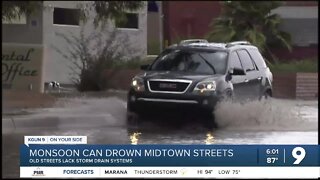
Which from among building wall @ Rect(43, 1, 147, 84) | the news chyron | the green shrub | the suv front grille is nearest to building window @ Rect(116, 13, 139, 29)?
building wall @ Rect(43, 1, 147, 84)

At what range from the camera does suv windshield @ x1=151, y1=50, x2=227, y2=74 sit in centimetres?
1350

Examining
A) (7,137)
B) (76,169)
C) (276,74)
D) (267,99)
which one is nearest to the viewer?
(76,169)

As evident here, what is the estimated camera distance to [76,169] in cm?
676

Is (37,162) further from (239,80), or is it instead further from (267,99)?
(267,99)

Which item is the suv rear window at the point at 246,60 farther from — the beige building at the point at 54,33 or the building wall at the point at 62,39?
the building wall at the point at 62,39

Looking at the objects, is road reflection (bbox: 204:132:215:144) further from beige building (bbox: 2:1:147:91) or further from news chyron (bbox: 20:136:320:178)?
beige building (bbox: 2:1:147:91)

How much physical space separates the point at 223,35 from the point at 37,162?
25832 millimetres

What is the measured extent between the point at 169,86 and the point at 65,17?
10.6 m

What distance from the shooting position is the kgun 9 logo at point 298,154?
274 inches

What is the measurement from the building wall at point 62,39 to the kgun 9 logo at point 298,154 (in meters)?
10.1

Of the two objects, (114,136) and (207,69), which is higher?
(207,69)

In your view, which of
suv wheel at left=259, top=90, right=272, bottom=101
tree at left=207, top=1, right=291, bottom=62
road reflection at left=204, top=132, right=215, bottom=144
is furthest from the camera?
tree at left=207, top=1, right=291, bottom=62

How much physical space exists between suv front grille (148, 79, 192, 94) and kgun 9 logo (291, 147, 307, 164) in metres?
5.94

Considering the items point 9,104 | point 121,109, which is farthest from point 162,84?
point 9,104
